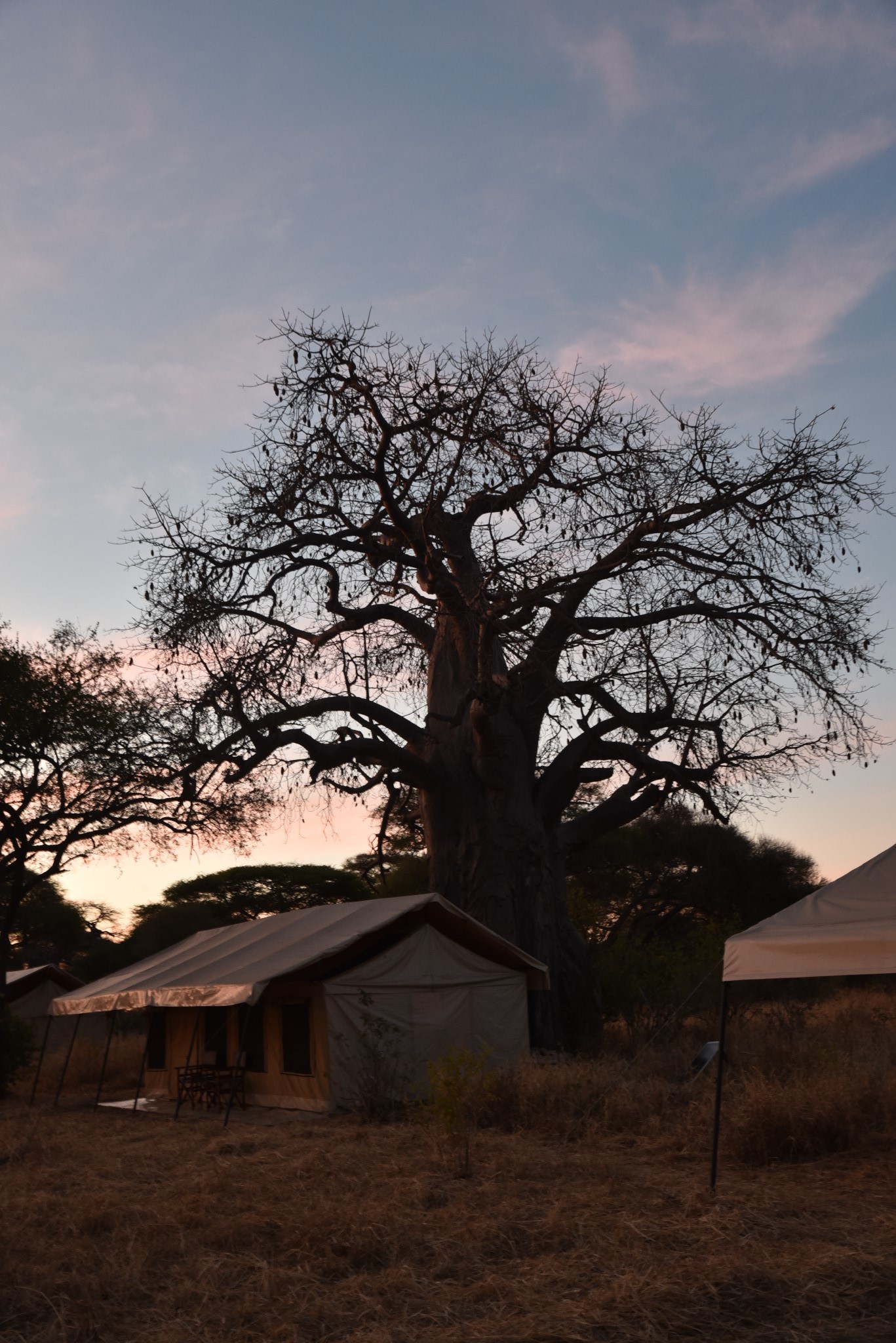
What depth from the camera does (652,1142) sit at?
9.31 m

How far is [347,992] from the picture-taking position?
14.0 m

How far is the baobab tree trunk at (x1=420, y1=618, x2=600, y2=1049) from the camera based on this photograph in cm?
1580

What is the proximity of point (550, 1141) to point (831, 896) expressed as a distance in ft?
12.2

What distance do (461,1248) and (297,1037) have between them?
8.60 metres

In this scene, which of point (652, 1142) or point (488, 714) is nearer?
point (652, 1142)

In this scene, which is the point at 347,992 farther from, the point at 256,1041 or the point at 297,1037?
the point at 256,1041

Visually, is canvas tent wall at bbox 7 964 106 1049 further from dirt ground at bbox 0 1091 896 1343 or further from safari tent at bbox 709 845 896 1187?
safari tent at bbox 709 845 896 1187

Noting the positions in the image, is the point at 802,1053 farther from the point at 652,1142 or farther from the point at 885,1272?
the point at 885,1272

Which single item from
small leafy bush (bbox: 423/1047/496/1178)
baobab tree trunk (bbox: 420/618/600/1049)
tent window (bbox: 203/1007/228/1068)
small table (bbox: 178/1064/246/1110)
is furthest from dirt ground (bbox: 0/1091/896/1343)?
tent window (bbox: 203/1007/228/1068)

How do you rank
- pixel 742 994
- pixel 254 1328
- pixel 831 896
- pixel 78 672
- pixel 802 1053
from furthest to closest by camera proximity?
pixel 742 994, pixel 78 672, pixel 802 1053, pixel 831 896, pixel 254 1328

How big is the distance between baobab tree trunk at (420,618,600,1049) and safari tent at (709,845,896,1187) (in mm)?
8037

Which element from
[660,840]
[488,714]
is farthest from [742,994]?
[488,714]

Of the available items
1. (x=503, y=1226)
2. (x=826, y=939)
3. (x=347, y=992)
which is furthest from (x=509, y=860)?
(x=503, y=1226)

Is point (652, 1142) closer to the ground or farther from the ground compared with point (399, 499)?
closer to the ground
